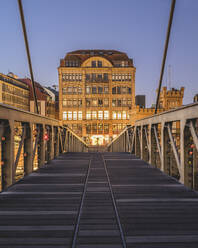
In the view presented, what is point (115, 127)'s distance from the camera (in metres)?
73.1

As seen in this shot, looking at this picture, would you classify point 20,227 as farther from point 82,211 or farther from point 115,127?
point 115,127

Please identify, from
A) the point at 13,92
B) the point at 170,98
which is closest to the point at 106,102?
the point at 170,98

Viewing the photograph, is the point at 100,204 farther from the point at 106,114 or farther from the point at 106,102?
the point at 106,102

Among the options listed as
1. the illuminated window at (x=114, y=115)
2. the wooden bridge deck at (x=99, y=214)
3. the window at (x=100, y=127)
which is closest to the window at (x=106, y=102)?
the illuminated window at (x=114, y=115)

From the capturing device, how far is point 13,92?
205ft

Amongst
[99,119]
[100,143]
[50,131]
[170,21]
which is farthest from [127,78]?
[170,21]

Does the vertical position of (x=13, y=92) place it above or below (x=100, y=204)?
above

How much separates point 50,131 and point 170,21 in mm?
8478

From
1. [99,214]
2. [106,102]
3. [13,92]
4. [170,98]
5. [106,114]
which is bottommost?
[99,214]

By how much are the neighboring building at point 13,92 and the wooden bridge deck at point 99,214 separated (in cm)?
5204

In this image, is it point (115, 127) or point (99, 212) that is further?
point (115, 127)

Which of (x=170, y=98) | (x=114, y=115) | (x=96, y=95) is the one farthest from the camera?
(x=170, y=98)

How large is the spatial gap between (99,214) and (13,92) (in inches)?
2411

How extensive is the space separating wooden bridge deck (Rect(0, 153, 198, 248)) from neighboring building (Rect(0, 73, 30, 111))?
2049 inches
